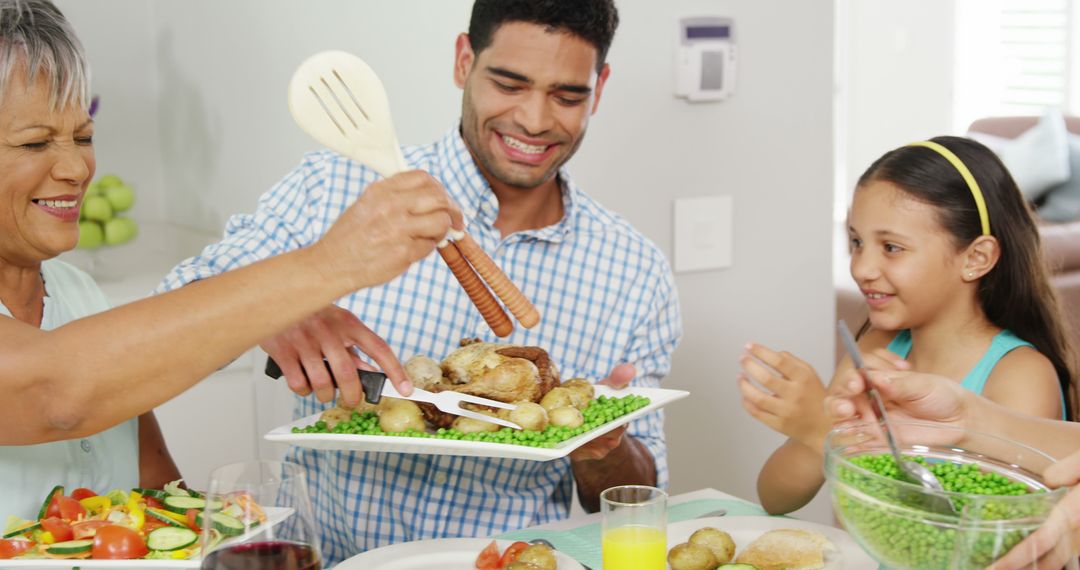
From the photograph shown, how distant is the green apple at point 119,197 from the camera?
8.74 feet

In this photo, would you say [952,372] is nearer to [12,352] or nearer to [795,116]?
[795,116]

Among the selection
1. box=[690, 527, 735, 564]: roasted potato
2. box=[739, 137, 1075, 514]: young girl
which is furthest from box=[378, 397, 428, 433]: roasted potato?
box=[739, 137, 1075, 514]: young girl

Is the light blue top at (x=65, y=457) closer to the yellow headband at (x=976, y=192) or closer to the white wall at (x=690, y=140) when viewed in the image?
the white wall at (x=690, y=140)

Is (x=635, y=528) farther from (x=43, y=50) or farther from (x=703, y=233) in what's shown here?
(x=703, y=233)

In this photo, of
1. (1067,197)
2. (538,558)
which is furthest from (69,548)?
(1067,197)

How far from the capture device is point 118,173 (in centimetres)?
294

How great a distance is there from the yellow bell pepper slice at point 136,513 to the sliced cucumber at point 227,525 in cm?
33

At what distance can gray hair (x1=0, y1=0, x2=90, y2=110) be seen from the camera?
131 cm

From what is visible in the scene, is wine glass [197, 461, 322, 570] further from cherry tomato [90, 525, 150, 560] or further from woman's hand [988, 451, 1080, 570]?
woman's hand [988, 451, 1080, 570]

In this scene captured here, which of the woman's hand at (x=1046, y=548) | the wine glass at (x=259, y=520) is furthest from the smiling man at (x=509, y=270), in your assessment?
the woman's hand at (x=1046, y=548)

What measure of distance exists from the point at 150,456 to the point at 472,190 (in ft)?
2.05

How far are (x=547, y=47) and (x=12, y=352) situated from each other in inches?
A: 35.1

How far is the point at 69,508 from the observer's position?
117 cm

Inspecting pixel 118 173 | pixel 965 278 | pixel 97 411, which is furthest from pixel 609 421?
pixel 118 173
